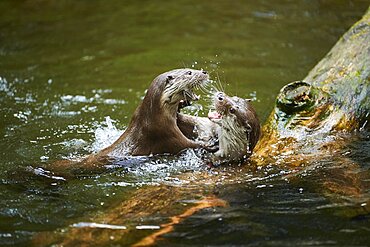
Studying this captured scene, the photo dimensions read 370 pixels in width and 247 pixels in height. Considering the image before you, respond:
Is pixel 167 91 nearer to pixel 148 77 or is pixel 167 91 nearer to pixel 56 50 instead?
pixel 148 77

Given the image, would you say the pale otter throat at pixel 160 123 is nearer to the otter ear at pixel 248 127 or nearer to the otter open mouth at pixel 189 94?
the otter open mouth at pixel 189 94

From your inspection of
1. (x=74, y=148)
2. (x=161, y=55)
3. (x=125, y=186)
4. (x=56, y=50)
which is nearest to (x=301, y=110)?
(x=125, y=186)

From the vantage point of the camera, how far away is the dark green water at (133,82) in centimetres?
336

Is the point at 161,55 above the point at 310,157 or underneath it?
above

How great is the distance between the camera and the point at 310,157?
161 inches

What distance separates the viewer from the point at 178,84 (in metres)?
4.34

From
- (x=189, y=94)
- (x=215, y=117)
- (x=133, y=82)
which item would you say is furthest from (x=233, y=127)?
(x=133, y=82)

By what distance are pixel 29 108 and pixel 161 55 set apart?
6.57ft

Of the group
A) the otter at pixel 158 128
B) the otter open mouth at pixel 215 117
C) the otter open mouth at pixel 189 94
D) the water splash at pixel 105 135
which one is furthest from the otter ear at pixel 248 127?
the water splash at pixel 105 135

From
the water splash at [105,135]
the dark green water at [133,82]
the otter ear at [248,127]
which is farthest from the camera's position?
the water splash at [105,135]

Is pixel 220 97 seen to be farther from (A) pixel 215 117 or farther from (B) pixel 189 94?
(B) pixel 189 94

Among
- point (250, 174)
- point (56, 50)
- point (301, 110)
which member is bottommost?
point (250, 174)

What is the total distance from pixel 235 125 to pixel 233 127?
2 centimetres

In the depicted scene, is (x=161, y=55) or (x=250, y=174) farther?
(x=161, y=55)
